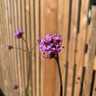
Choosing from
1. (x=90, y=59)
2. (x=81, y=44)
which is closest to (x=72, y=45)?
(x=81, y=44)

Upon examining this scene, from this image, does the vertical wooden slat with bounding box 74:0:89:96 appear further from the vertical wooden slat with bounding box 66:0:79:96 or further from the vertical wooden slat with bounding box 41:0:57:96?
the vertical wooden slat with bounding box 41:0:57:96

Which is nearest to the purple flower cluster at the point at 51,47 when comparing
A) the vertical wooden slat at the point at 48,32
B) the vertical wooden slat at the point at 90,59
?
the vertical wooden slat at the point at 90,59

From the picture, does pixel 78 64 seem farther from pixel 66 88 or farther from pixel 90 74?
pixel 66 88

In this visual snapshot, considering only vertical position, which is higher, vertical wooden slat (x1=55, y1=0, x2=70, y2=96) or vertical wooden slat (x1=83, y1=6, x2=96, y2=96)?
vertical wooden slat (x1=55, y1=0, x2=70, y2=96)

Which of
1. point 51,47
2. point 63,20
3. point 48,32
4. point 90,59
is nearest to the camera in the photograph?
point 51,47

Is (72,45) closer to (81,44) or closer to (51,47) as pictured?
(81,44)

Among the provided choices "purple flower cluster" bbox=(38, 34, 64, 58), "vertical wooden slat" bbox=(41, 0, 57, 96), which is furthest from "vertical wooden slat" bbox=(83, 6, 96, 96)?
"purple flower cluster" bbox=(38, 34, 64, 58)

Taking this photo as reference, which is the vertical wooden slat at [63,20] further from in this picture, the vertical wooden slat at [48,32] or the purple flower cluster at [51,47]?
the purple flower cluster at [51,47]
